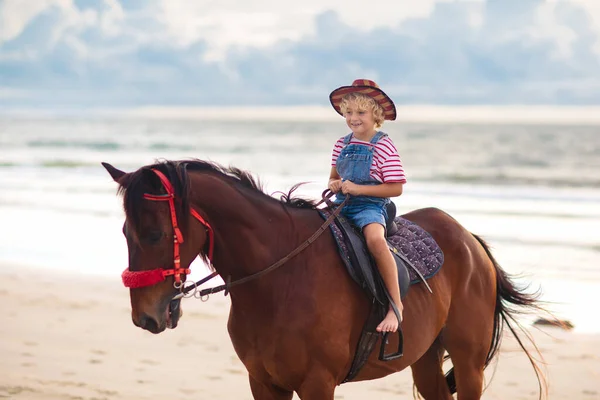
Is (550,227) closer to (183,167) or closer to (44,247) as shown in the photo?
(44,247)

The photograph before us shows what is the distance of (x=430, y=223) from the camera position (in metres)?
4.39

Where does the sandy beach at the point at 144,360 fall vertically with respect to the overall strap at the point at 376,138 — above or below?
below

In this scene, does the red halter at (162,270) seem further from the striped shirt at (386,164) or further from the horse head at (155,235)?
the striped shirt at (386,164)

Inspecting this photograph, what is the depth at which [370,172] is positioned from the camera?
3721 millimetres

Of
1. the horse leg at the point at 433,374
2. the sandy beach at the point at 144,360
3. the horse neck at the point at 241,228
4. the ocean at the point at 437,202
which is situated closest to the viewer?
the horse neck at the point at 241,228

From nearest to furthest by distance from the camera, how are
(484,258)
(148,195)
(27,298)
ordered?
1. (148,195)
2. (484,258)
3. (27,298)

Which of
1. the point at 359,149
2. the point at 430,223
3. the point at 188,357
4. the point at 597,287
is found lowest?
the point at 188,357

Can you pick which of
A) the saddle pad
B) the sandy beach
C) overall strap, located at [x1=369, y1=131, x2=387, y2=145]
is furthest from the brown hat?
the sandy beach

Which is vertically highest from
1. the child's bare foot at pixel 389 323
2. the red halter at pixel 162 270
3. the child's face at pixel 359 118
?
the child's face at pixel 359 118

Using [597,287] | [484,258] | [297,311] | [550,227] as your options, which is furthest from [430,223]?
[550,227]

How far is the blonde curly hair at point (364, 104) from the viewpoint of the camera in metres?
3.71

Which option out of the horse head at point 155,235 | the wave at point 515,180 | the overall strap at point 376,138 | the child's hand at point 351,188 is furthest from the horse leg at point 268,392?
the wave at point 515,180

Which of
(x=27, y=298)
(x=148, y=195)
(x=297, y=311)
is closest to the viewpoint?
(x=148, y=195)

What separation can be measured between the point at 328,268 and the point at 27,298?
6.59 m
